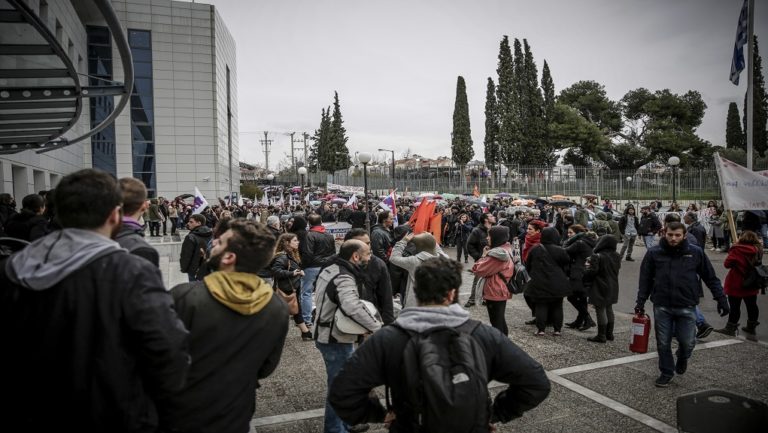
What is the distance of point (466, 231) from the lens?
55.5 ft

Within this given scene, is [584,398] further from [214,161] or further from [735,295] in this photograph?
[214,161]

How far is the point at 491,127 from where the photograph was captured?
184 ft

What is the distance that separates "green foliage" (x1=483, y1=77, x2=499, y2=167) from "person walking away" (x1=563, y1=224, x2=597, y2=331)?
155 feet

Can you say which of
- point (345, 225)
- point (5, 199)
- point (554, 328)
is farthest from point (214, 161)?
point (554, 328)

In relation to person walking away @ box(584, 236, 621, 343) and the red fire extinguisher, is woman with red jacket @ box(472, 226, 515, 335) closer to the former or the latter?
person walking away @ box(584, 236, 621, 343)

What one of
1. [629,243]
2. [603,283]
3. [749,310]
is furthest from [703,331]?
[629,243]

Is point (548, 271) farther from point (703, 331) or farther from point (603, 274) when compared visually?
point (703, 331)

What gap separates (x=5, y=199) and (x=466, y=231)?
1203 centimetres

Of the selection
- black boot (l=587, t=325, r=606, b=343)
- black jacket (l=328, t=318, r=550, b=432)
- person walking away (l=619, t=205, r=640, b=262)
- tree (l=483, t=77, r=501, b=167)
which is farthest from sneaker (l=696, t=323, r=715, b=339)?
tree (l=483, t=77, r=501, b=167)

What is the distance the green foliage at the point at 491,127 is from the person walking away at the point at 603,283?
47.7 meters

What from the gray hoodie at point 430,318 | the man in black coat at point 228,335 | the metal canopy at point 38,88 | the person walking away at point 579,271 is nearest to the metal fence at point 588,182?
the person walking away at point 579,271

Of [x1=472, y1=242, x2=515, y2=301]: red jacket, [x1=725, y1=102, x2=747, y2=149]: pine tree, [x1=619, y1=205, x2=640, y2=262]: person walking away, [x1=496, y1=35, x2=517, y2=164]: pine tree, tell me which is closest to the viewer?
[x1=472, y1=242, x2=515, y2=301]: red jacket

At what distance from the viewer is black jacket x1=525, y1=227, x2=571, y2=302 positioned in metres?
7.86

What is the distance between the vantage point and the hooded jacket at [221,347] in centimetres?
256
